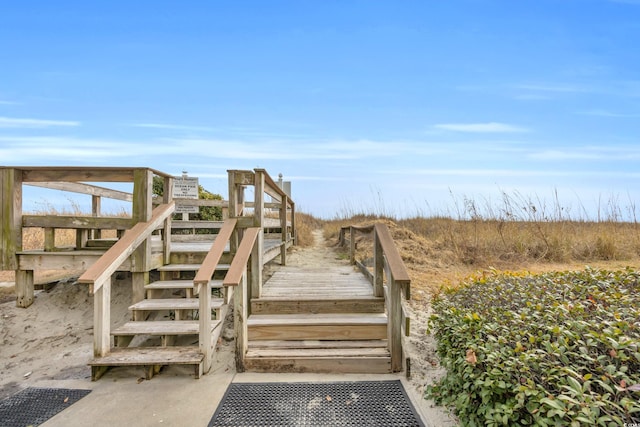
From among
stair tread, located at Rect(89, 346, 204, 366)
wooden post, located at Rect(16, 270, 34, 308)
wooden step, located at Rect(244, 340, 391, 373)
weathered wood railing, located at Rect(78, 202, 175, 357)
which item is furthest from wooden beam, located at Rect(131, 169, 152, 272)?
wooden step, located at Rect(244, 340, 391, 373)

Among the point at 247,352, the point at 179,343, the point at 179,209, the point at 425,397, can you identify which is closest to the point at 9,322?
the point at 179,343

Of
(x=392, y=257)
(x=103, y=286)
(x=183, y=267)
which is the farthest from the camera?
(x=183, y=267)

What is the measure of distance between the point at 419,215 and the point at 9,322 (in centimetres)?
1242

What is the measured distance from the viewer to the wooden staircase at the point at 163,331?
9.87 feet

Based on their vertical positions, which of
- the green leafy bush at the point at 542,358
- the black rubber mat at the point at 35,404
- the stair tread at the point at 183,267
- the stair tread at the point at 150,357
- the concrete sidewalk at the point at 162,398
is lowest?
the black rubber mat at the point at 35,404

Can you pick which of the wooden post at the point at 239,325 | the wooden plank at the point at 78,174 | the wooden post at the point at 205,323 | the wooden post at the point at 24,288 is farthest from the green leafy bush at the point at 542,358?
the wooden post at the point at 24,288

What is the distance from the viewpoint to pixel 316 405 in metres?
2.52

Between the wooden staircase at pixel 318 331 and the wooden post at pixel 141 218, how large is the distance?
142 cm

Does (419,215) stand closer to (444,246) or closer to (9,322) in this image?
(444,246)

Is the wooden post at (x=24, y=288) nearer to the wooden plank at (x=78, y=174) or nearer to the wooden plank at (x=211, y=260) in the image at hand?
Answer: the wooden plank at (x=78, y=174)

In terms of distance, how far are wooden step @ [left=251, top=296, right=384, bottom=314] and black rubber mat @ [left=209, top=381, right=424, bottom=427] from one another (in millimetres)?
1012

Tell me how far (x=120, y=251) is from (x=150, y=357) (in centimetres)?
109

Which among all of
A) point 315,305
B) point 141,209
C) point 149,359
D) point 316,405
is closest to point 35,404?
point 149,359

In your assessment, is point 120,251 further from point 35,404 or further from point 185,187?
point 185,187
